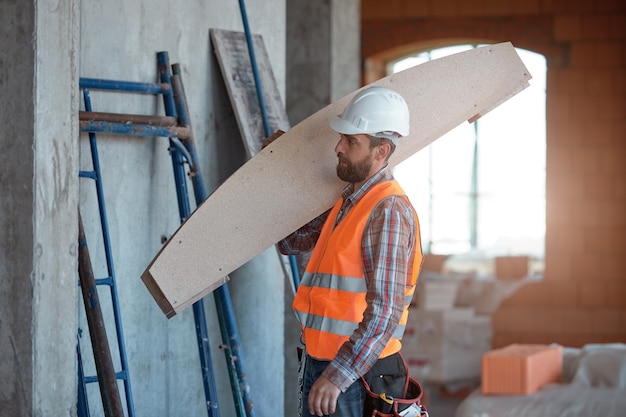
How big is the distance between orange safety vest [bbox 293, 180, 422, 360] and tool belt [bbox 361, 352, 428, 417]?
5 centimetres

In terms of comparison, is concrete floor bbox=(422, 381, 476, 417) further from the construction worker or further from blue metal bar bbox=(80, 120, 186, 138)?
the construction worker

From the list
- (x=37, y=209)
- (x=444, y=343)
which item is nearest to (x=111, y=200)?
(x=37, y=209)

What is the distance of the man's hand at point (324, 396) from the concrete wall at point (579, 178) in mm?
8369

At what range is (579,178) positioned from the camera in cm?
1105

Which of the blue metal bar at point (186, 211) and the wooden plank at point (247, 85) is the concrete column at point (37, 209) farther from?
the wooden plank at point (247, 85)

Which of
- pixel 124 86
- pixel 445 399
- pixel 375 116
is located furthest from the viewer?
pixel 445 399

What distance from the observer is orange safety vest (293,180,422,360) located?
2.94 m

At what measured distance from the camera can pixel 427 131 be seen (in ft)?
11.9

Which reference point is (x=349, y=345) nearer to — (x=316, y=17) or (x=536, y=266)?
(x=316, y=17)

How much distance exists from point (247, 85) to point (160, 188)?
27.4 inches

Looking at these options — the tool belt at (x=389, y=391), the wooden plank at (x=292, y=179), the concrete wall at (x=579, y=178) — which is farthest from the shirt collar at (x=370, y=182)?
the concrete wall at (x=579, y=178)

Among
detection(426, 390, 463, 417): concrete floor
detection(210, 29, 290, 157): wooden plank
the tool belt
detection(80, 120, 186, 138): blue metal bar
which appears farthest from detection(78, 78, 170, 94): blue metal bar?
detection(426, 390, 463, 417): concrete floor

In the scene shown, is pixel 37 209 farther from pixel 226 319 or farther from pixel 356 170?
pixel 226 319

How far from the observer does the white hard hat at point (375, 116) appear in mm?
3066
